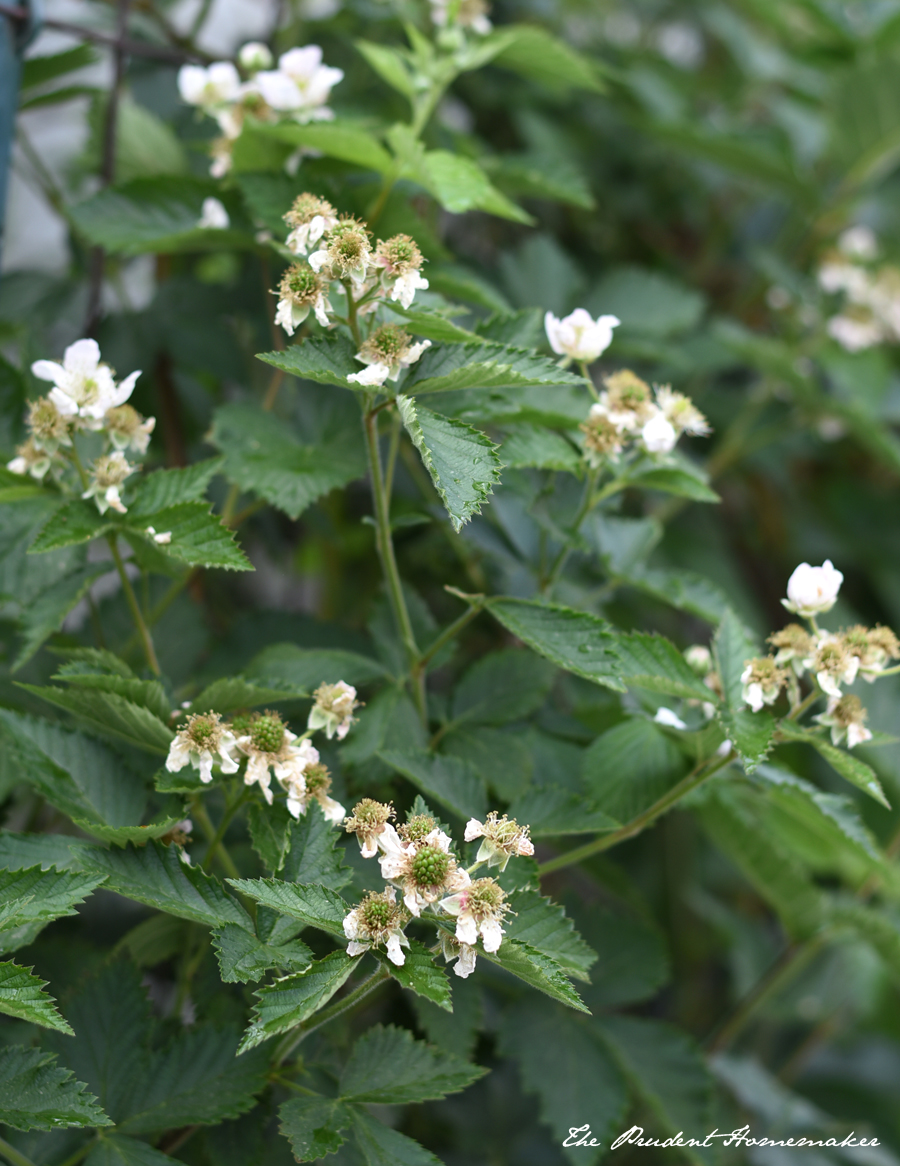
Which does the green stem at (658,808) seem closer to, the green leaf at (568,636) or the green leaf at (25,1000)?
the green leaf at (568,636)

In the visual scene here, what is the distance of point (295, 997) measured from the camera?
1.69 feet

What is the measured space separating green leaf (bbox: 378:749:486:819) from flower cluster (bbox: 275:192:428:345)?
0.27 m

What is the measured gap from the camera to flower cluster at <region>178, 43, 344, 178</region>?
2.82 ft

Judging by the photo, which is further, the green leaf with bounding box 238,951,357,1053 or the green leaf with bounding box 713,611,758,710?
the green leaf with bounding box 713,611,758,710

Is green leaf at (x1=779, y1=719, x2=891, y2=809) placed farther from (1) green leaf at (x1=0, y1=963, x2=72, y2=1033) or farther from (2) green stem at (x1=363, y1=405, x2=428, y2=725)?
(1) green leaf at (x1=0, y1=963, x2=72, y2=1033)

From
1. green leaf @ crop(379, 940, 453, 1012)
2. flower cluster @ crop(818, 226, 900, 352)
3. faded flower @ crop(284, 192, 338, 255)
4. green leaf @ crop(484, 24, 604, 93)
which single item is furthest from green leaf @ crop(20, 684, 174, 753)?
flower cluster @ crop(818, 226, 900, 352)

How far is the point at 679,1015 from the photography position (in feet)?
4.66

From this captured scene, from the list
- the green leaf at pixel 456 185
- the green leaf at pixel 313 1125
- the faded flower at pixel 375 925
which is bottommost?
the green leaf at pixel 313 1125

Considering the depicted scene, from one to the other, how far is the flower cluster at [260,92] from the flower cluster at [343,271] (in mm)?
291

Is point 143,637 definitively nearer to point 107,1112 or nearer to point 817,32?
Answer: point 107,1112

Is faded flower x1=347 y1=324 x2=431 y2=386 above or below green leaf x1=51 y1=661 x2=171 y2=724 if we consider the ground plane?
above

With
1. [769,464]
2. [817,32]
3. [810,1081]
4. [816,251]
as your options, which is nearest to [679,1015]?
[810,1081]

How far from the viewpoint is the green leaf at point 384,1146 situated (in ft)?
1.89

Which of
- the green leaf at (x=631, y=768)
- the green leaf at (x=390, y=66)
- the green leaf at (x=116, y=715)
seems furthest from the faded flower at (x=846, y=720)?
the green leaf at (x=390, y=66)
